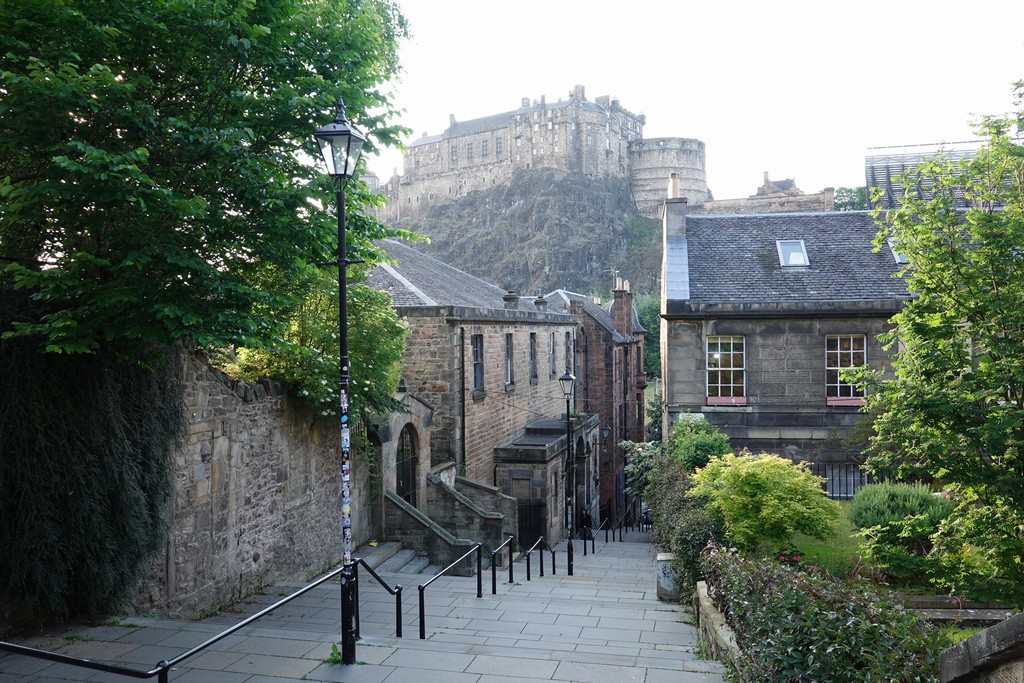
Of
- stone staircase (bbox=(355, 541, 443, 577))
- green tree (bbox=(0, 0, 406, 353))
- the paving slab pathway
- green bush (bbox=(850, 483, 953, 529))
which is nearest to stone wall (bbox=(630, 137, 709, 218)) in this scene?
stone staircase (bbox=(355, 541, 443, 577))

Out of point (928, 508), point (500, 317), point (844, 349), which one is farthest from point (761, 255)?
point (928, 508)

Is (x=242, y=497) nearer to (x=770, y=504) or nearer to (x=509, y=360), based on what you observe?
(x=770, y=504)

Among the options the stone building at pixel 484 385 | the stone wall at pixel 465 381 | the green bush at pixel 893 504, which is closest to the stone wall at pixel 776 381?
the stone building at pixel 484 385

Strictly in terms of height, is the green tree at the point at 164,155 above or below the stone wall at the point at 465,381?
above

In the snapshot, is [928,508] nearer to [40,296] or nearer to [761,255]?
[761,255]

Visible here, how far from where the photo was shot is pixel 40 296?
791 cm

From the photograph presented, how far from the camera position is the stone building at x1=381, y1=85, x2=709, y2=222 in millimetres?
103562

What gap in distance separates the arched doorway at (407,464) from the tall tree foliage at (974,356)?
1139cm

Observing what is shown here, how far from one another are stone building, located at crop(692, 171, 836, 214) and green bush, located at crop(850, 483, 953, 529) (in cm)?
7027

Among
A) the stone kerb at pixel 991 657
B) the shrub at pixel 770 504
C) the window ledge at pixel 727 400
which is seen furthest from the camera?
the window ledge at pixel 727 400

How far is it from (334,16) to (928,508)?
10669 mm

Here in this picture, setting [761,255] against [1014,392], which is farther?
[761,255]

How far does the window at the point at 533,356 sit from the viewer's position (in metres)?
28.0

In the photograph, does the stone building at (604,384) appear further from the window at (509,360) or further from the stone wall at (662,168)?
the stone wall at (662,168)
